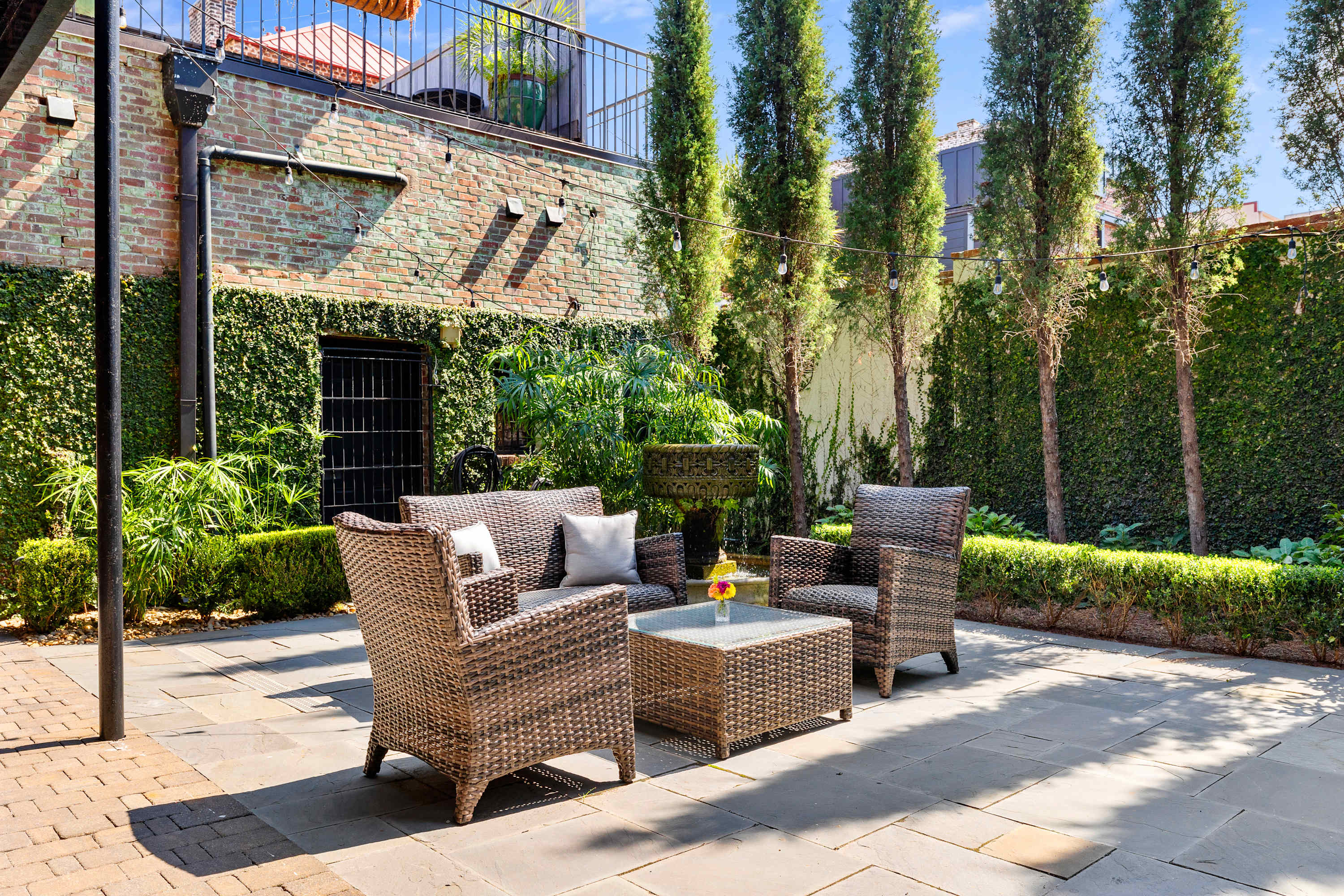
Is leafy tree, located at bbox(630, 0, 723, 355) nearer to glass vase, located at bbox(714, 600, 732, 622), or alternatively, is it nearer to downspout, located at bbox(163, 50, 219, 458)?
downspout, located at bbox(163, 50, 219, 458)

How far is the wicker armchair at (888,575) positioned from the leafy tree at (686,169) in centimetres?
391

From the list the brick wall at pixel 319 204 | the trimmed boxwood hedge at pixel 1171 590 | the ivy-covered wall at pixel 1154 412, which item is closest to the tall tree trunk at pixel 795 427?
the ivy-covered wall at pixel 1154 412

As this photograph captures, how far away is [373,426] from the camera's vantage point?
7617mm

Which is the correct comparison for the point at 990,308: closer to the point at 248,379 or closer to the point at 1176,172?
the point at 1176,172

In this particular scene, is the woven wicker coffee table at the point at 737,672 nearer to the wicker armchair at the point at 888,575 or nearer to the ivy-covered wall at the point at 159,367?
the wicker armchair at the point at 888,575

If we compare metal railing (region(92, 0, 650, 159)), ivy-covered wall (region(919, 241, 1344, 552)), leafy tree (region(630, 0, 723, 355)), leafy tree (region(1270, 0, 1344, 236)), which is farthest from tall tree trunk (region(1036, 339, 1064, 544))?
metal railing (region(92, 0, 650, 159))

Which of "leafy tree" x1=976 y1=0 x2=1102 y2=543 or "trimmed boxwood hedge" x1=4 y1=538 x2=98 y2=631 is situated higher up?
"leafy tree" x1=976 y1=0 x2=1102 y2=543

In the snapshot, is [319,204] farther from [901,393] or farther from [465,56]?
[901,393]

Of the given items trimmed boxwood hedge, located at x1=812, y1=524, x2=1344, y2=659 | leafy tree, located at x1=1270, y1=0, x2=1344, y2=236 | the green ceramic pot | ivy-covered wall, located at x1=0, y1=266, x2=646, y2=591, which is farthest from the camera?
the green ceramic pot

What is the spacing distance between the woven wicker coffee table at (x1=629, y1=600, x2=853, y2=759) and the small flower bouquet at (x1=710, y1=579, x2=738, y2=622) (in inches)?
1.2

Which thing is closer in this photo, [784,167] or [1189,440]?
[1189,440]

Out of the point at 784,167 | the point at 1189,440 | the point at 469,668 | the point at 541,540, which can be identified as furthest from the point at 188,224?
the point at 1189,440

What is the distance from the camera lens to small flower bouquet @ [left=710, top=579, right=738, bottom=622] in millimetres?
3631

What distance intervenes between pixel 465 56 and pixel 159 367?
445 cm
